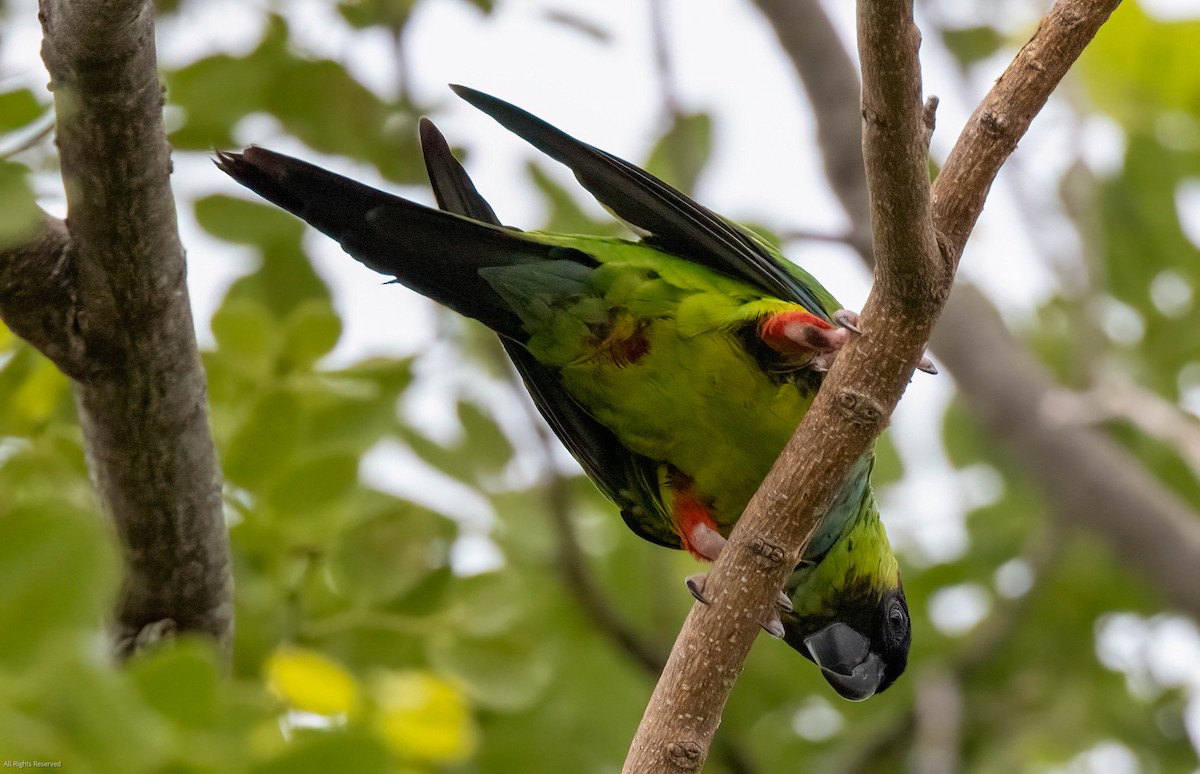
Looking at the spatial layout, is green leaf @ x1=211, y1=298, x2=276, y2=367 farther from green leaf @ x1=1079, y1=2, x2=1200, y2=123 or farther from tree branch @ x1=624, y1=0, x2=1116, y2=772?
green leaf @ x1=1079, y1=2, x2=1200, y2=123

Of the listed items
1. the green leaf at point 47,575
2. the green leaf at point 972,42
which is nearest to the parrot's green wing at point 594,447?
the green leaf at point 47,575

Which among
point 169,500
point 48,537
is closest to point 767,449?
point 169,500

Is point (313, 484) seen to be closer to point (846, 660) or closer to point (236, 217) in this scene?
point (236, 217)

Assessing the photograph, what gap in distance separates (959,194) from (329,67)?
212 cm

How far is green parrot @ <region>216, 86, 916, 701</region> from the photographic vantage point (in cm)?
296

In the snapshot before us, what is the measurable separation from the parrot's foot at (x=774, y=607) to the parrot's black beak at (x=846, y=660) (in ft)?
0.47

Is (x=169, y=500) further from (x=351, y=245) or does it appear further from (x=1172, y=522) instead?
(x=1172, y=522)

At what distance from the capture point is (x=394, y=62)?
156 inches

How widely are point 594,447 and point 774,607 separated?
3.48 ft

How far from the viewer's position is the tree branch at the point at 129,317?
214 cm

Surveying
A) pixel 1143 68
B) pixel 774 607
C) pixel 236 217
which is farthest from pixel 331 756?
pixel 1143 68

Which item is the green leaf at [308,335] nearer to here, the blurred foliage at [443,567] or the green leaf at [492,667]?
the blurred foliage at [443,567]

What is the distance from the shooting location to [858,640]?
144 inches

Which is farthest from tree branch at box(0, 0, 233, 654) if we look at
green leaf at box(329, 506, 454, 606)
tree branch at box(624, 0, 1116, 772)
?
tree branch at box(624, 0, 1116, 772)
